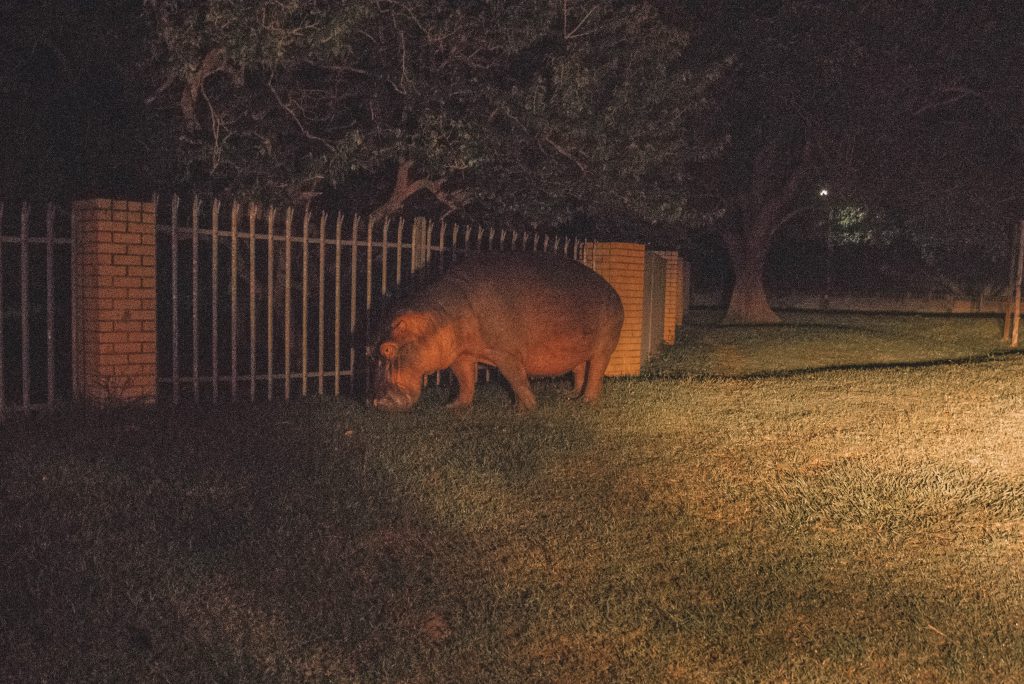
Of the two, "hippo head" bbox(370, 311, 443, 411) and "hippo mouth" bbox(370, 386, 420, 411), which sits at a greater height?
"hippo head" bbox(370, 311, 443, 411)

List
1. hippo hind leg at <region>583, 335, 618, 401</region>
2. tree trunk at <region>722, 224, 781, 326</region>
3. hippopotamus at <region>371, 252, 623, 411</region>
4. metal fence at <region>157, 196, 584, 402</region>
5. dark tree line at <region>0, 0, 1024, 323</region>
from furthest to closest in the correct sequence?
1. tree trunk at <region>722, 224, 781, 326</region>
2. dark tree line at <region>0, 0, 1024, 323</region>
3. hippo hind leg at <region>583, 335, 618, 401</region>
4. metal fence at <region>157, 196, 584, 402</region>
5. hippopotamus at <region>371, 252, 623, 411</region>

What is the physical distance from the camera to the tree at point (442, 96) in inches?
402

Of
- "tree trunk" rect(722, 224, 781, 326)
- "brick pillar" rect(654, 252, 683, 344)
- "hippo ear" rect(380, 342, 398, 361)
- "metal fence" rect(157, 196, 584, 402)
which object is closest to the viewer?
"hippo ear" rect(380, 342, 398, 361)

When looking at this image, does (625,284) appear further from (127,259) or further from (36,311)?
(36,311)

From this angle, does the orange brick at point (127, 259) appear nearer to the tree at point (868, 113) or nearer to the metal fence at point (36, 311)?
the metal fence at point (36, 311)

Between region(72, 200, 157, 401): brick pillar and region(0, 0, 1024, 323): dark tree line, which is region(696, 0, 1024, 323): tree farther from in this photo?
region(72, 200, 157, 401): brick pillar

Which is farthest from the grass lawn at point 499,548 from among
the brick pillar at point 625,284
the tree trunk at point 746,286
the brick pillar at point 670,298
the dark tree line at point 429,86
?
the tree trunk at point 746,286

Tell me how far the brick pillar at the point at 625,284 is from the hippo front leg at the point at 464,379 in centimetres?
330

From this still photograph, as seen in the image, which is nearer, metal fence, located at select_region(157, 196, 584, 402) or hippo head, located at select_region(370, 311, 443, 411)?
hippo head, located at select_region(370, 311, 443, 411)

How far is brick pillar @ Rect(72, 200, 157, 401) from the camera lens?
752 cm

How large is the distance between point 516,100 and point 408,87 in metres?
1.39

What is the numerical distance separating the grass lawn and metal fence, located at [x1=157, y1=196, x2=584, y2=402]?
103 cm

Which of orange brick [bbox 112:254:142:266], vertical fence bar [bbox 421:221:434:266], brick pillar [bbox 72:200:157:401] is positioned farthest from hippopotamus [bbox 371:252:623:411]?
orange brick [bbox 112:254:142:266]

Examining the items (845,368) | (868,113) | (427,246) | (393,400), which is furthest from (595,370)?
(868,113)
